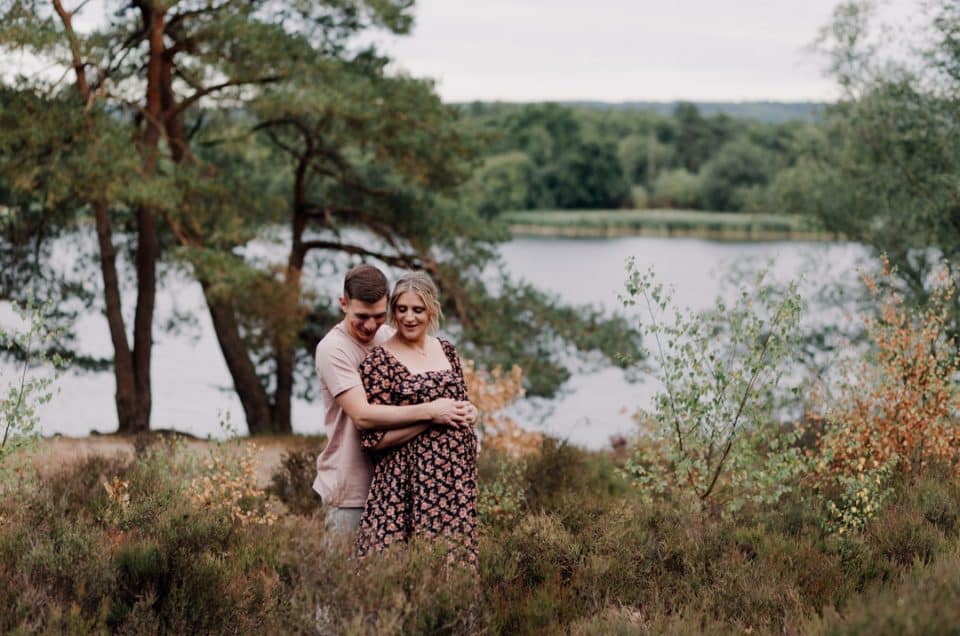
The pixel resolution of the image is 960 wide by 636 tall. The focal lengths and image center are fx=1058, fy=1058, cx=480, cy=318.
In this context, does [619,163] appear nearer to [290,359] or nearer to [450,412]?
[290,359]

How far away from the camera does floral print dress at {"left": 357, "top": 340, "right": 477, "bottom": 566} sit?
4023 millimetres

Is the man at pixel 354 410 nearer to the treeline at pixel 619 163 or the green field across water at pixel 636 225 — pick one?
the treeline at pixel 619 163

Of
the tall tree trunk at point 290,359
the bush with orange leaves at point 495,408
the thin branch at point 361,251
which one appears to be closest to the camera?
the bush with orange leaves at point 495,408

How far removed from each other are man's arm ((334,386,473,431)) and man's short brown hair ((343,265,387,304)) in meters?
0.35

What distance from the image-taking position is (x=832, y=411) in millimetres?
6082

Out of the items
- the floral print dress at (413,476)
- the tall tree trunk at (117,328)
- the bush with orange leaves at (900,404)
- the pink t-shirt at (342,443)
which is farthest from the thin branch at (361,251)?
the floral print dress at (413,476)

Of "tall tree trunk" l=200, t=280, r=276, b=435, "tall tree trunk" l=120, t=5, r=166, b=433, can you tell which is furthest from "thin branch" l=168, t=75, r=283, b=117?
"tall tree trunk" l=200, t=280, r=276, b=435

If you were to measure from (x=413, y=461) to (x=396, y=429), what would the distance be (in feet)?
0.48

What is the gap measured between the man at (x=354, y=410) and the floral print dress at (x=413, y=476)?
0.06m

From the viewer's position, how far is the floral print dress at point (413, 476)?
4023mm

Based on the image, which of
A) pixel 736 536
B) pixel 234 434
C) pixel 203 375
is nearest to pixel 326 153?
pixel 234 434

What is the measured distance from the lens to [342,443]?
412 cm

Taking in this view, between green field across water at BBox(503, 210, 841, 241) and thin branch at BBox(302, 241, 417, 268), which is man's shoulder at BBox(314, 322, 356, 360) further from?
green field across water at BBox(503, 210, 841, 241)

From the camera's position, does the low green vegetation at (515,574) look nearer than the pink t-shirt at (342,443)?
Yes
